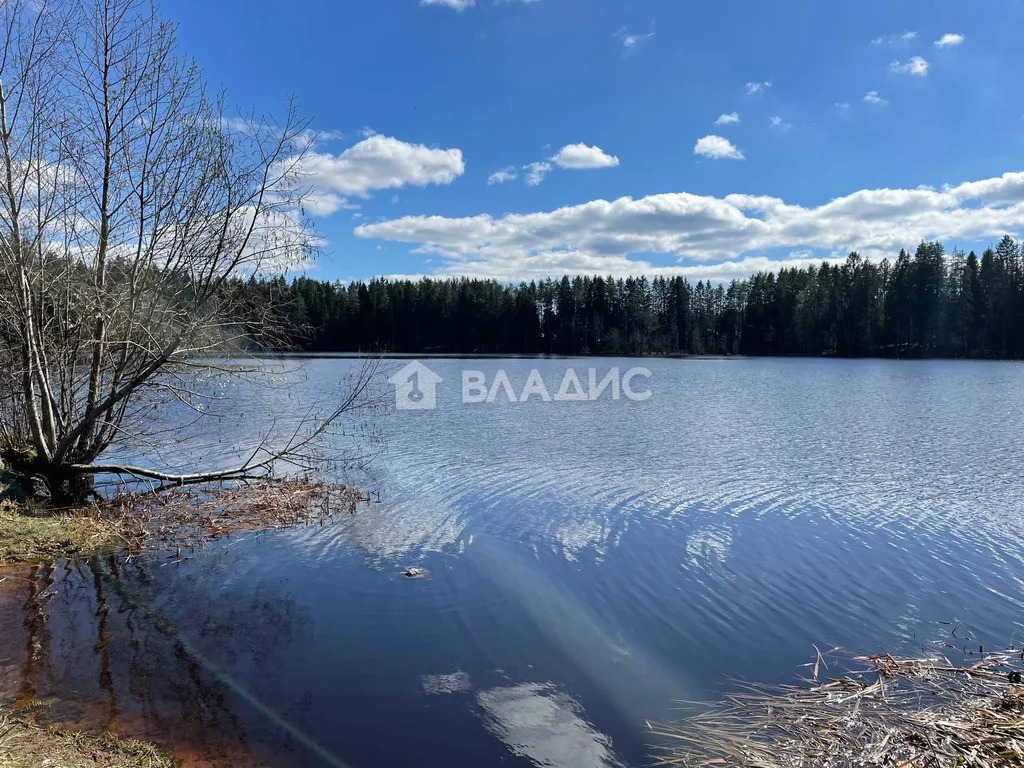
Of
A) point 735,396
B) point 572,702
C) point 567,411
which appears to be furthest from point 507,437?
point 735,396

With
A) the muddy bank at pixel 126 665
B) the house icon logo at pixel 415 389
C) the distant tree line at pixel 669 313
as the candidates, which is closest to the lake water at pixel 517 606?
the muddy bank at pixel 126 665

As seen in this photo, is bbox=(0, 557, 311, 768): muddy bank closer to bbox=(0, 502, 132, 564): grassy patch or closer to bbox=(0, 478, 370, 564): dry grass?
bbox=(0, 502, 132, 564): grassy patch

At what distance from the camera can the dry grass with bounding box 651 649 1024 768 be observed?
4500 millimetres

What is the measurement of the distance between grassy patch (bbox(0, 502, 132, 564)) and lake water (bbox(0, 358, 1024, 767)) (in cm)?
56

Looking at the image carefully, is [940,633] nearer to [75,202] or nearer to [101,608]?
[101,608]

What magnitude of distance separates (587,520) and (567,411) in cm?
1631

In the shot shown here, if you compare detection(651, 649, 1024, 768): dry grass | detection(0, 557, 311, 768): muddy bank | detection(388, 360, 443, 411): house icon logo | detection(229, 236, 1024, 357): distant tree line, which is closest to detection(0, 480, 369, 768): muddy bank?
detection(0, 557, 311, 768): muddy bank

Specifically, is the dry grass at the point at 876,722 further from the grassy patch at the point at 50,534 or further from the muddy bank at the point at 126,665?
the grassy patch at the point at 50,534

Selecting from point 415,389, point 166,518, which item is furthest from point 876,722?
point 415,389

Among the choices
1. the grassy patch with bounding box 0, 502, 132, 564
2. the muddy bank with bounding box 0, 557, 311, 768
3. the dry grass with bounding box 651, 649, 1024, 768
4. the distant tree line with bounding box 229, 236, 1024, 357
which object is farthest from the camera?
the distant tree line with bounding box 229, 236, 1024, 357

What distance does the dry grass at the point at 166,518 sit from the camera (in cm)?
923

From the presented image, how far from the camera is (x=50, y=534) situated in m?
9.41

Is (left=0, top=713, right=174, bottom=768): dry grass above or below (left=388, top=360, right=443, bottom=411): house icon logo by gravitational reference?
below

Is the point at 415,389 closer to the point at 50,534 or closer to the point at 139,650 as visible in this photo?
the point at 50,534
